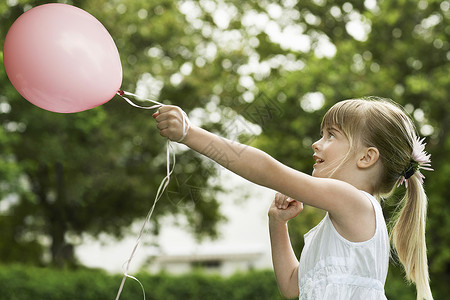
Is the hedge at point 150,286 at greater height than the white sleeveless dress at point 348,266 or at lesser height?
lesser

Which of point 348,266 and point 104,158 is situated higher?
point 348,266

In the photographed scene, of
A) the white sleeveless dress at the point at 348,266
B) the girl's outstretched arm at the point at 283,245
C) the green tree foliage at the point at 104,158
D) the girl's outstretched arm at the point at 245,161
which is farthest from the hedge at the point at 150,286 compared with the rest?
the girl's outstretched arm at the point at 245,161

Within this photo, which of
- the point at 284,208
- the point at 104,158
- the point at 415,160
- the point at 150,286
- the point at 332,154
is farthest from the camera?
the point at 104,158

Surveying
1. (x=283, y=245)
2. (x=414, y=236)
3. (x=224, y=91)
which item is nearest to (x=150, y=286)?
(x=224, y=91)

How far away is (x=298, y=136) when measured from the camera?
10023 mm

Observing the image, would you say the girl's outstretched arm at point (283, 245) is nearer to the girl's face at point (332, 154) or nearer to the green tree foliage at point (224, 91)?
the girl's face at point (332, 154)

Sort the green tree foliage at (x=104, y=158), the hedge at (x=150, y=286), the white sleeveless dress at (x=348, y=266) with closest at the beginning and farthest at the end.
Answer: the white sleeveless dress at (x=348, y=266), the hedge at (x=150, y=286), the green tree foliage at (x=104, y=158)

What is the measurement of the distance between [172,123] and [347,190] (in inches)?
19.2

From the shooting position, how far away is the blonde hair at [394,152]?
182 centimetres

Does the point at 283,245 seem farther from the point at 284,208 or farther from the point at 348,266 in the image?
the point at 348,266

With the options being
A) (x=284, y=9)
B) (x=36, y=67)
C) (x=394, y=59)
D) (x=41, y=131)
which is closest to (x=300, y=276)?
(x=36, y=67)

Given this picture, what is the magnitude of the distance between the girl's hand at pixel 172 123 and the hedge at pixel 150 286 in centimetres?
790

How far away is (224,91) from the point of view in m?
12.9

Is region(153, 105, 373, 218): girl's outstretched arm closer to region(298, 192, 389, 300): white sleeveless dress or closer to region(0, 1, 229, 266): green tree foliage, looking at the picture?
region(298, 192, 389, 300): white sleeveless dress
